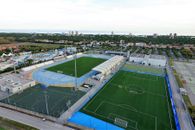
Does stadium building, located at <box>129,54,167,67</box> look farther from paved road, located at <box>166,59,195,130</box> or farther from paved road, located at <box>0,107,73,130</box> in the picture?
paved road, located at <box>0,107,73,130</box>

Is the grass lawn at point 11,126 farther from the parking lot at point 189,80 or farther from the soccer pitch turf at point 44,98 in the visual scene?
the parking lot at point 189,80

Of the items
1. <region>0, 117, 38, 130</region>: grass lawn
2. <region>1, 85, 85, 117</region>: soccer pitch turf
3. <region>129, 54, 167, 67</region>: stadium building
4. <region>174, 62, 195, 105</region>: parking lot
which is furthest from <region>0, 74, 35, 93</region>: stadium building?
<region>129, 54, 167, 67</region>: stadium building

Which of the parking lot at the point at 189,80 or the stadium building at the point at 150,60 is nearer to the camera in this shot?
the parking lot at the point at 189,80

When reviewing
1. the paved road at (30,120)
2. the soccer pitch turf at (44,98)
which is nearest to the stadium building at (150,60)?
the soccer pitch turf at (44,98)

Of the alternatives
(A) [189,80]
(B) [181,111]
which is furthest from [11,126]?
(A) [189,80]

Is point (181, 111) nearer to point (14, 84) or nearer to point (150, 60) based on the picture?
point (150, 60)

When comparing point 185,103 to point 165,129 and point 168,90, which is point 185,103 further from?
point 165,129
